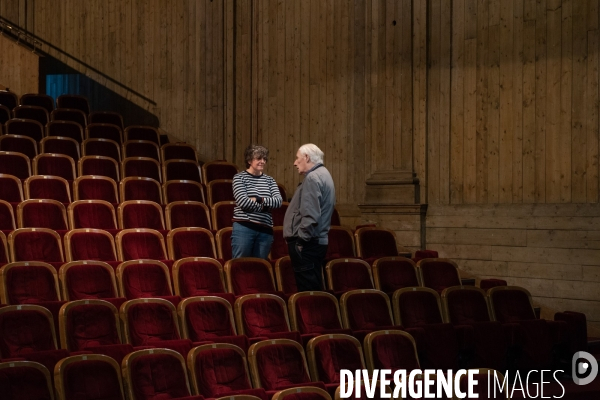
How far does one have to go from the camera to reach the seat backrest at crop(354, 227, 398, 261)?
351cm

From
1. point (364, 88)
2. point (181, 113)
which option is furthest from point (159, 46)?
point (364, 88)

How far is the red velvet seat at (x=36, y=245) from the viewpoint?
8.89 ft

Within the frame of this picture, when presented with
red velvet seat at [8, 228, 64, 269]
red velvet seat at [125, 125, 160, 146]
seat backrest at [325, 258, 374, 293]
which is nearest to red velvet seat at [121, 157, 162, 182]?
red velvet seat at [125, 125, 160, 146]

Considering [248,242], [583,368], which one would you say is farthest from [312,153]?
[583,368]

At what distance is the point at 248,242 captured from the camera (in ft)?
9.35

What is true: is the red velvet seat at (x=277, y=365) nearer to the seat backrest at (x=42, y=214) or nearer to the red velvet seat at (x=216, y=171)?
the seat backrest at (x=42, y=214)

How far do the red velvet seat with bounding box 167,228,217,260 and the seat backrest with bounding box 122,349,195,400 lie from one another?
100 centimetres

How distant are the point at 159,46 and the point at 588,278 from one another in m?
3.04

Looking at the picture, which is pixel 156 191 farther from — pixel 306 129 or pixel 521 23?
pixel 521 23

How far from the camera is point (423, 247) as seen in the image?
13.5ft

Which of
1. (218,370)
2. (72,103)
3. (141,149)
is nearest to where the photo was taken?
(218,370)

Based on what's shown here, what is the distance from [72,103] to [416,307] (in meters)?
2.84

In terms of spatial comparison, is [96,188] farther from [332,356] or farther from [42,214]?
[332,356]

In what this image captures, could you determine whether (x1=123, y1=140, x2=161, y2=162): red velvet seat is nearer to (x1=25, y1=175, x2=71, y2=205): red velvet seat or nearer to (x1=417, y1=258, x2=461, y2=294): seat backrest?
(x1=25, y1=175, x2=71, y2=205): red velvet seat
